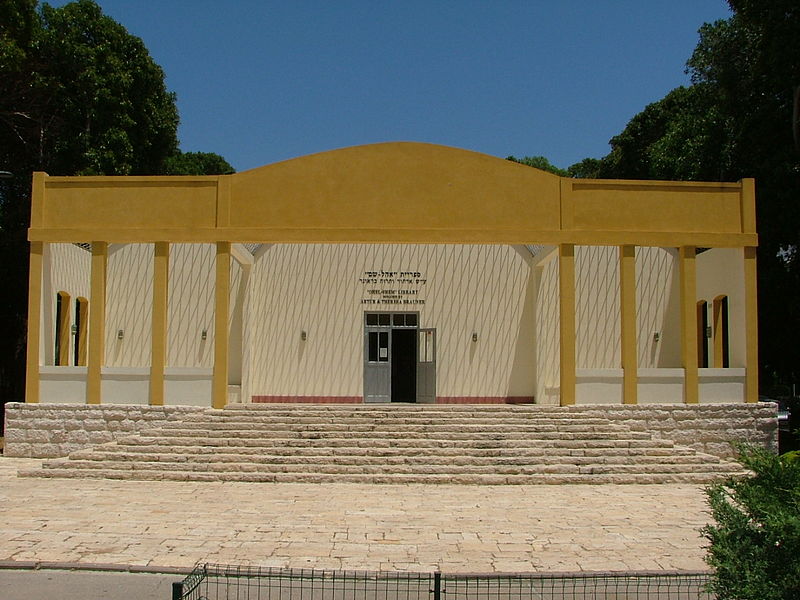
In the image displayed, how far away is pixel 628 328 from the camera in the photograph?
15.9m

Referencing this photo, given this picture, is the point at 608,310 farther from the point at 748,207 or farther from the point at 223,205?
the point at 223,205

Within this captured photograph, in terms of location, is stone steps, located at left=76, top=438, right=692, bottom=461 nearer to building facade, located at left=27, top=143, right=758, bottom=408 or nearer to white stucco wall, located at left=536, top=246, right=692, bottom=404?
building facade, located at left=27, top=143, right=758, bottom=408

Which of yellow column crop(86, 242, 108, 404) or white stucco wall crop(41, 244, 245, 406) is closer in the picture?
yellow column crop(86, 242, 108, 404)

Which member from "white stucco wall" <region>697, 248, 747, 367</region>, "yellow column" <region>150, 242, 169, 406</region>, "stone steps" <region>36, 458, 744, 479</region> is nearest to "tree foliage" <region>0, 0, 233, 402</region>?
"yellow column" <region>150, 242, 169, 406</region>

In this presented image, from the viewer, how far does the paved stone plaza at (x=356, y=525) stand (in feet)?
26.0

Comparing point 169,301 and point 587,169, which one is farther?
point 587,169

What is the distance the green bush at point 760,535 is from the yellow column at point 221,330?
11.7 m

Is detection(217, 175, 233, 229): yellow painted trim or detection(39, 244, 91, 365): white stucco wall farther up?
detection(217, 175, 233, 229): yellow painted trim

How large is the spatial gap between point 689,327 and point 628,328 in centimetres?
128

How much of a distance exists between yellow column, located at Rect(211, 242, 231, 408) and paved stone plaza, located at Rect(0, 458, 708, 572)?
9.99 feet

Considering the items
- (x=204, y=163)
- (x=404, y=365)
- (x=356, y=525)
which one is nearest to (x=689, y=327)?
(x=404, y=365)

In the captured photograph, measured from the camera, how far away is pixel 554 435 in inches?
563

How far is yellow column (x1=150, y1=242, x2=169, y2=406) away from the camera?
1557cm

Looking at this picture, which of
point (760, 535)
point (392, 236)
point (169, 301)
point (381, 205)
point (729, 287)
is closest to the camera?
point (760, 535)
